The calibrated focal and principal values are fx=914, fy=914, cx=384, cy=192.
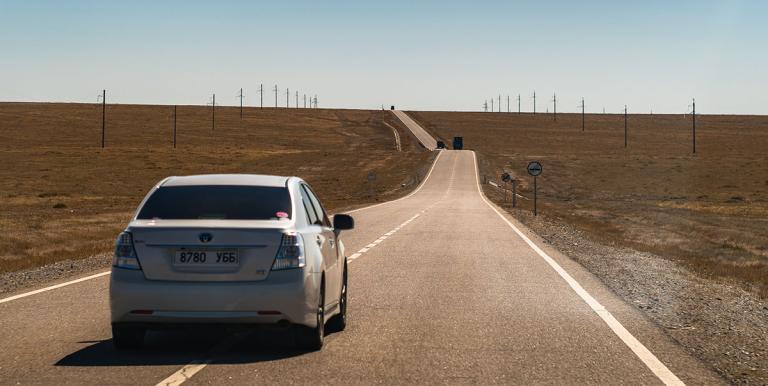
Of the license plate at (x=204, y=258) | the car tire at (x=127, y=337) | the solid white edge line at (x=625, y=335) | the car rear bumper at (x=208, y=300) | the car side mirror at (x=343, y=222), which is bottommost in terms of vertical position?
the solid white edge line at (x=625, y=335)

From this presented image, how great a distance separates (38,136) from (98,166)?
1648 inches

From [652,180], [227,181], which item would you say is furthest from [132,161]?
[227,181]

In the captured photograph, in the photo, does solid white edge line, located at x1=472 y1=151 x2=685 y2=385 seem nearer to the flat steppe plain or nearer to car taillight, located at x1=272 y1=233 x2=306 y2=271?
the flat steppe plain

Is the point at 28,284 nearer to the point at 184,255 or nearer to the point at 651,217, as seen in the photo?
the point at 184,255

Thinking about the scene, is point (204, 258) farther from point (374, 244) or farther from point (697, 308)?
point (374, 244)

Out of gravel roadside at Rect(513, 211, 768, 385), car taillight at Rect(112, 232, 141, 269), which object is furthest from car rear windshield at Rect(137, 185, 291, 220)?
gravel roadside at Rect(513, 211, 768, 385)

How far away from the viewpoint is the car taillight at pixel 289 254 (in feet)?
24.5

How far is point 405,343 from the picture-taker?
8312 mm

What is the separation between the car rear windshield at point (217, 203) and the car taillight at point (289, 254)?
1.28ft

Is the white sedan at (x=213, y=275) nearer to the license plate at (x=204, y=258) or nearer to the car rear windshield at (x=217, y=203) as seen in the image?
the license plate at (x=204, y=258)

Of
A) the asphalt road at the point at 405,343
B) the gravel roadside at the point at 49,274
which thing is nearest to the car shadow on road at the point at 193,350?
the asphalt road at the point at 405,343

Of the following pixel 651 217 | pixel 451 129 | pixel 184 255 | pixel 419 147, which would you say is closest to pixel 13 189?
pixel 651 217

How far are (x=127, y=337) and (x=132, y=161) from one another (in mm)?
84159

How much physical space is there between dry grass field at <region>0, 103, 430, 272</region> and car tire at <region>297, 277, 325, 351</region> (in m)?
10.9
